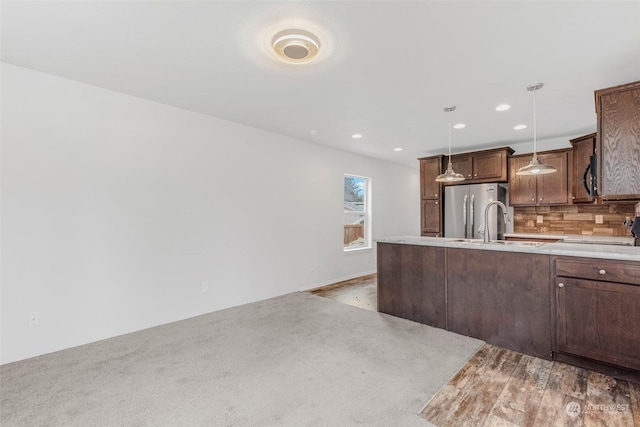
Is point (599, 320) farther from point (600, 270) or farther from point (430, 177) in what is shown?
Result: point (430, 177)

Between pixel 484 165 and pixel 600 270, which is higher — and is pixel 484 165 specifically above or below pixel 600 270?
above

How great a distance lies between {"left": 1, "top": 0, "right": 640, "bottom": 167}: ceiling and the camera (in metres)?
1.81

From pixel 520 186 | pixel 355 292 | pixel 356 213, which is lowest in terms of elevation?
pixel 355 292

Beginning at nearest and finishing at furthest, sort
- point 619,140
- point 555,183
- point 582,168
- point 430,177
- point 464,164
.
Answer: point 619,140 < point 582,168 < point 555,183 < point 464,164 < point 430,177

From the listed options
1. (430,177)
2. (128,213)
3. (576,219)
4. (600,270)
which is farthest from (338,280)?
(576,219)

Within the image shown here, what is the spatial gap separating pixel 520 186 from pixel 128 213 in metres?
5.57

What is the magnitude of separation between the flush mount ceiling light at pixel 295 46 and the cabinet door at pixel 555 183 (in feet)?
14.2

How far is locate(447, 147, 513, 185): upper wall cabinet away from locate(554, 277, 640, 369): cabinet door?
295cm

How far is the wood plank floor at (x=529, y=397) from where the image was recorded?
1746mm

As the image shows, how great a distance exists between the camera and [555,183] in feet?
14.9

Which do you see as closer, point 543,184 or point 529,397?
point 529,397

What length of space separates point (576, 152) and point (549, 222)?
1170 mm

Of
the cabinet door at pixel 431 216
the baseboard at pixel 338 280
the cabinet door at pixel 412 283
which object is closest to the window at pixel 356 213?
the baseboard at pixel 338 280

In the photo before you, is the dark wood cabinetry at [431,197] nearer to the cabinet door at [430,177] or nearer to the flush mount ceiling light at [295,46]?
the cabinet door at [430,177]
